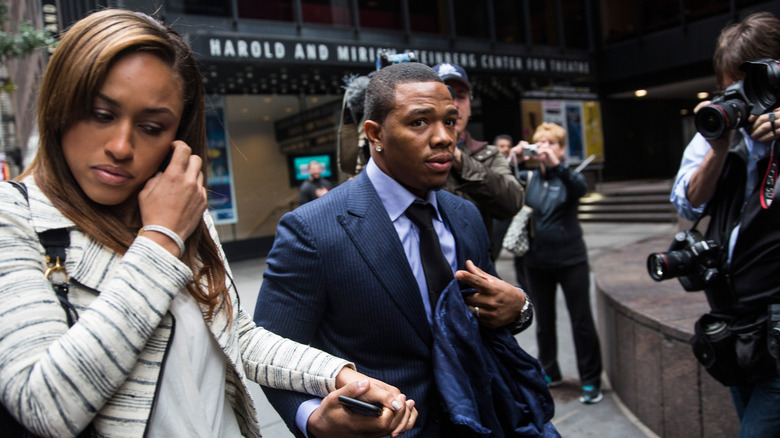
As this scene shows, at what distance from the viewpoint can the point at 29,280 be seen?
0.93m

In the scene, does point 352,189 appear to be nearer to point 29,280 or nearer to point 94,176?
point 94,176

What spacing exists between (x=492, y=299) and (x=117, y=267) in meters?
1.04

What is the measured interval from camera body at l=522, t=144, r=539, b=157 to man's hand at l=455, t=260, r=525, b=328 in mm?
2616

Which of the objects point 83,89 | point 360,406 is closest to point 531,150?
point 360,406

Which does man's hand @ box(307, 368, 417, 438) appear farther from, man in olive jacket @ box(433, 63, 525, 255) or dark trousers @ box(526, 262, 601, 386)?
dark trousers @ box(526, 262, 601, 386)

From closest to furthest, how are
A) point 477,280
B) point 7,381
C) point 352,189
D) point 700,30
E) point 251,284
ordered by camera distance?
point 7,381 < point 477,280 < point 352,189 < point 251,284 < point 700,30

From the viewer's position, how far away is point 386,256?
1642 millimetres

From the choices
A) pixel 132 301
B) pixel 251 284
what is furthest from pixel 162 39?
pixel 251 284

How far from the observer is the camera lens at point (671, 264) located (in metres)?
2.18

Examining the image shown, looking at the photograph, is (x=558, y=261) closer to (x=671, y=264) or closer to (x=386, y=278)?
(x=671, y=264)

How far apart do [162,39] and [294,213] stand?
0.67 meters

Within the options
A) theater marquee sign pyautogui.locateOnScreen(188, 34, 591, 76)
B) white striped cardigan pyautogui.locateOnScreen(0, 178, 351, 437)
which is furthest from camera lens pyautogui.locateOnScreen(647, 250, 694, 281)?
theater marquee sign pyautogui.locateOnScreen(188, 34, 591, 76)

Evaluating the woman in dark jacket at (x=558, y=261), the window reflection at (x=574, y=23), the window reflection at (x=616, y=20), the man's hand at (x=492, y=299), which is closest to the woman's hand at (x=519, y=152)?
the woman in dark jacket at (x=558, y=261)

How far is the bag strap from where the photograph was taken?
3.25 feet
